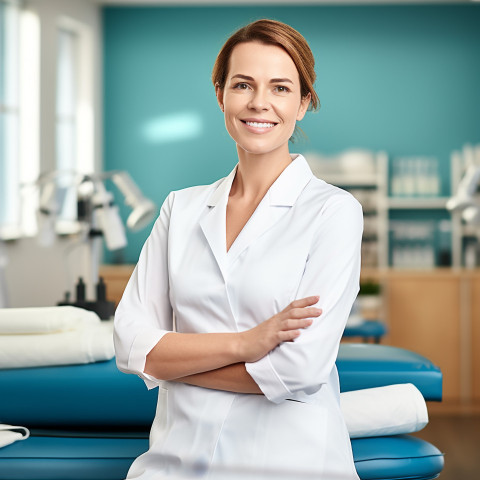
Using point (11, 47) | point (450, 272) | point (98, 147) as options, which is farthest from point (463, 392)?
point (11, 47)

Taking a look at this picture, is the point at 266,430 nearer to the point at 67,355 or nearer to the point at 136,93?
the point at 67,355

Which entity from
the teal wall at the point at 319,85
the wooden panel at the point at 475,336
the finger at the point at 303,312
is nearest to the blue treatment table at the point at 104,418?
the finger at the point at 303,312

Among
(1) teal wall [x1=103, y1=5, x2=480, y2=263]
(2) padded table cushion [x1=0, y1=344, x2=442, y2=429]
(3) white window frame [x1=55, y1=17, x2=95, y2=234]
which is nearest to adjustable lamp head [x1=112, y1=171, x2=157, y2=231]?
(2) padded table cushion [x1=0, y1=344, x2=442, y2=429]

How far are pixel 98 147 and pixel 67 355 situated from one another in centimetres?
465

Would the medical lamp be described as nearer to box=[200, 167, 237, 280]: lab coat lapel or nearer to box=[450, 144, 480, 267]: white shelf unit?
box=[200, 167, 237, 280]: lab coat lapel

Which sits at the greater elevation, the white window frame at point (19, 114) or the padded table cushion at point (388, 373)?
the white window frame at point (19, 114)

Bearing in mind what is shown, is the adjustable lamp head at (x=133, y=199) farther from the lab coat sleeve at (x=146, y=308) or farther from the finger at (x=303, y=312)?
the finger at (x=303, y=312)

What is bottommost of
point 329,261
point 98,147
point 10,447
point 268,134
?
point 10,447

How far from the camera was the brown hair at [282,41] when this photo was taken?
1.14 m

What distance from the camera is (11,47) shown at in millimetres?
4773

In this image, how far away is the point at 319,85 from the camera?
5895 mm

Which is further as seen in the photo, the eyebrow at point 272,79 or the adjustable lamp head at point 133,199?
the adjustable lamp head at point 133,199

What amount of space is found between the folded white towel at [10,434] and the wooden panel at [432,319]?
3.82 m

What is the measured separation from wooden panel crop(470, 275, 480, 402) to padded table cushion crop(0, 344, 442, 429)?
3623 mm
